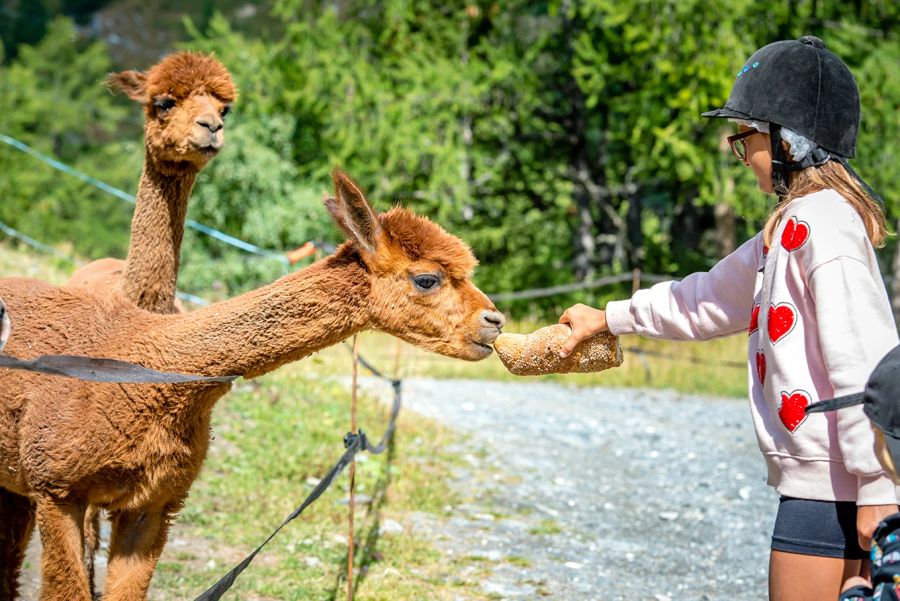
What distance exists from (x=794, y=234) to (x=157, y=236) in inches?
154

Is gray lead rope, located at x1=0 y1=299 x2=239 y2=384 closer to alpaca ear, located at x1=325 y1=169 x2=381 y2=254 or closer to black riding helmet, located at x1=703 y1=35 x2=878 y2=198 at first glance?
alpaca ear, located at x1=325 y1=169 x2=381 y2=254

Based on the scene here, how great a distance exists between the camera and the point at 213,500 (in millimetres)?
6930

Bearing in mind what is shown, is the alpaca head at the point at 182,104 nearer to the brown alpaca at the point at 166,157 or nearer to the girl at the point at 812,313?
the brown alpaca at the point at 166,157

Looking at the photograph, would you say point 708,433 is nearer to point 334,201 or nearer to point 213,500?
point 213,500

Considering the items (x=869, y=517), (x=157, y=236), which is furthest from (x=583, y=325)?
(x=157, y=236)

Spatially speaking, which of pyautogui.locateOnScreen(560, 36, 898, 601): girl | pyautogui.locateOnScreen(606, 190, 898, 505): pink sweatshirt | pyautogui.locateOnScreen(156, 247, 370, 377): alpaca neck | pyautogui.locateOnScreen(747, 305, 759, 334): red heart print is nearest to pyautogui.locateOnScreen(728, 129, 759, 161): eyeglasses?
pyautogui.locateOnScreen(560, 36, 898, 601): girl

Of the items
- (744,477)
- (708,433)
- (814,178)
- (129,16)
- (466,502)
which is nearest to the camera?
(814,178)

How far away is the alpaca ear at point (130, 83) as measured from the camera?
6.20m

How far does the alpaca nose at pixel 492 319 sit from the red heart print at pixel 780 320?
1.25m

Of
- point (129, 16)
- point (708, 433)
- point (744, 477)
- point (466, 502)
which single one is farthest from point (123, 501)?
point (129, 16)

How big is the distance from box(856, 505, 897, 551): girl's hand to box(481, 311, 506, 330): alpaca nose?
5.28 feet

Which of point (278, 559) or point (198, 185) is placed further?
point (198, 185)

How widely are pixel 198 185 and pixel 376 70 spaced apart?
14.1ft

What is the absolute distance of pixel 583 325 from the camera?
357 centimetres
